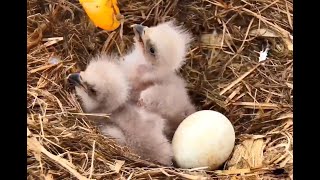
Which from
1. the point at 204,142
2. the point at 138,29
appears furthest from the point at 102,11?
the point at 204,142

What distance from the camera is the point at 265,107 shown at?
204 centimetres

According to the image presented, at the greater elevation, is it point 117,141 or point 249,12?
point 249,12

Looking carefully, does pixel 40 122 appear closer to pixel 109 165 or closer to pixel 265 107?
pixel 109 165

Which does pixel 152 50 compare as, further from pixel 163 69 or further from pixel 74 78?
pixel 74 78

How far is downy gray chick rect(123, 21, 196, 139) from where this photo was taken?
2.03 meters

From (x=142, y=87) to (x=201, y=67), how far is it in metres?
0.16

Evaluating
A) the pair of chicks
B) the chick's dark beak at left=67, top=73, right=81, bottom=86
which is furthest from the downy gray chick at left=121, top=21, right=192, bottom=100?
the chick's dark beak at left=67, top=73, right=81, bottom=86

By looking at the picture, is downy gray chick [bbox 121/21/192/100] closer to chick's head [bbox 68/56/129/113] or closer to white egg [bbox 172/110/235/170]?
chick's head [bbox 68/56/129/113]

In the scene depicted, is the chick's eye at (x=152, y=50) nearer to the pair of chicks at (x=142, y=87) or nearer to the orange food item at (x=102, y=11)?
the pair of chicks at (x=142, y=87)

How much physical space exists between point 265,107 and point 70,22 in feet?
1.69

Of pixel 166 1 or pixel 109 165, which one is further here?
pixel 166 1

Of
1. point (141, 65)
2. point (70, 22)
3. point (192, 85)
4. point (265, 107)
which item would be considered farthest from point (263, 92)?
point (70, 22)

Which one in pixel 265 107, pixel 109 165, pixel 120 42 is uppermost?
pixel 120 42

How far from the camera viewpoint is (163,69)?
2.05 meters
